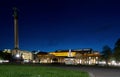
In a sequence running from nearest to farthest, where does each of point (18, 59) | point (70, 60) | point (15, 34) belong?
point (70, 60), point (18, 59), point (15, 34)

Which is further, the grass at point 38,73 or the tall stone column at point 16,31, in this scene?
the tall stone column at point 16,31

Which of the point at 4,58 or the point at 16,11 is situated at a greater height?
the point at 16,11

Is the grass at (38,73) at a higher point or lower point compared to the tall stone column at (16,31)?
lower

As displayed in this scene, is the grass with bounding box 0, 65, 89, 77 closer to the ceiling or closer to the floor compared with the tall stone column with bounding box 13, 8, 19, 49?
closer to the floor

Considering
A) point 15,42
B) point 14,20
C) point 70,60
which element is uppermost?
point 14,20

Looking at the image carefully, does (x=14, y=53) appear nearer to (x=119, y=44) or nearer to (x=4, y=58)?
(x=119, y=44)

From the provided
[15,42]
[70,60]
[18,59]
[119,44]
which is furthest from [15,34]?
[119,44]

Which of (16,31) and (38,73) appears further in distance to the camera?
(16,31)

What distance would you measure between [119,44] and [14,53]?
45509 mm

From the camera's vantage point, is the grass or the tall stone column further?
the tall stone column

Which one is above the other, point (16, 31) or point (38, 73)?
point (16, 31)

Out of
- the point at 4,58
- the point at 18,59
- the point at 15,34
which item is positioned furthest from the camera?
the point at 4,58

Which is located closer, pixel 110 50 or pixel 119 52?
pixel 119 52

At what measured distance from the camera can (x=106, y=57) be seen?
139m
